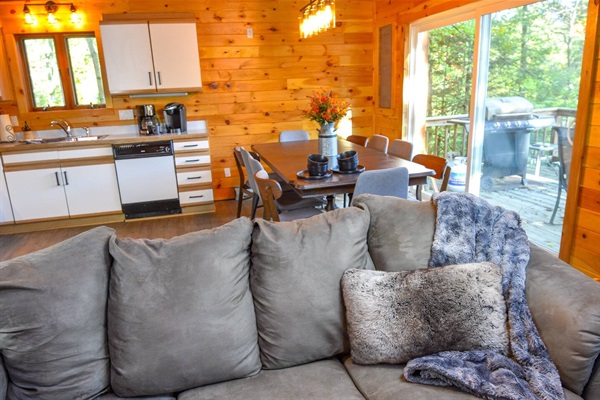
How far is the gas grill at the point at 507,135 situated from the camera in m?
3.33

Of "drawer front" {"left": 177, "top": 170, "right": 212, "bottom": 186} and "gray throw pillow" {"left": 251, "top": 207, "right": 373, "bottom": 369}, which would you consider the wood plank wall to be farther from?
"gray throw pillow" {"left": 251, "top": 207, "right": 373, "bottom": 369}

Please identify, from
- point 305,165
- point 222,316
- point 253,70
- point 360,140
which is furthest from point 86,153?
point 222,316

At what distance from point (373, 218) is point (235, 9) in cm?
412

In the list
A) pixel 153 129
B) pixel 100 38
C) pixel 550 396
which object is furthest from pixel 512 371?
pixel 100 38

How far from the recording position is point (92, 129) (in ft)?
16.0

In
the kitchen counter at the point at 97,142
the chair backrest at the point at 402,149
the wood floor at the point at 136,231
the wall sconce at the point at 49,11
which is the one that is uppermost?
the wall sconce at the point at 49,11

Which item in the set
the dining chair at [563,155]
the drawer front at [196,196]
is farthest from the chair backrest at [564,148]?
the drawer front at [196,196]

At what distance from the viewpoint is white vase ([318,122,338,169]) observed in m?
3.42

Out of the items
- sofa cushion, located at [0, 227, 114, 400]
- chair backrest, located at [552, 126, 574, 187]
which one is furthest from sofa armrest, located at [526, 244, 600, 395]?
chair backrest, located at [552, 126, 574, 187]

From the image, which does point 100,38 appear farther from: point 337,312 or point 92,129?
point 337,312

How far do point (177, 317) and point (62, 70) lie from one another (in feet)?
14.8

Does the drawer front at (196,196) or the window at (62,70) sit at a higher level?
the window at (62,70)

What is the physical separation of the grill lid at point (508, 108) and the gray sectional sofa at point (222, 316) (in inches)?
80.3

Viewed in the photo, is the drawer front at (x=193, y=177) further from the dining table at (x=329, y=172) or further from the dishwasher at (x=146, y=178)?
the dining table at (x=329, y=172)
